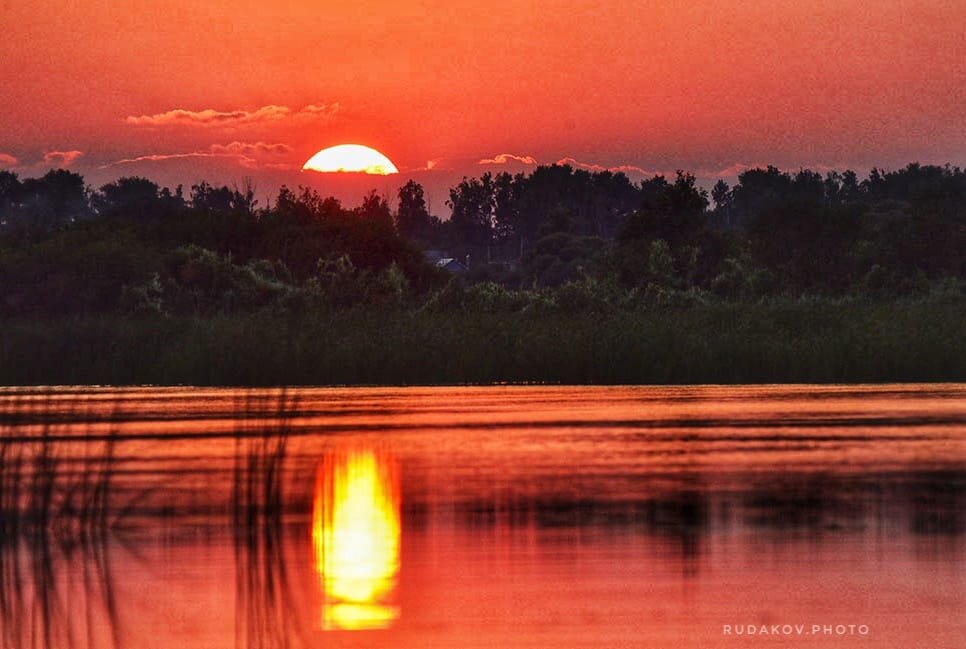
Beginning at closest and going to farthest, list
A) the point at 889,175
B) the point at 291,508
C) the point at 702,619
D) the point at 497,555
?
the point at 702,619 → the point at 497,555 → the point at 291,508 → the point at 889,175

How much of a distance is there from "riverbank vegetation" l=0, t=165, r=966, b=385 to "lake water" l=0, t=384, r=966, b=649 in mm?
9207

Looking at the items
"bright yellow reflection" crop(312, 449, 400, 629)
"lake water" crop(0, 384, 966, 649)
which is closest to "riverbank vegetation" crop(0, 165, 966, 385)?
"lake water" crop(0, 384, 966, 649)

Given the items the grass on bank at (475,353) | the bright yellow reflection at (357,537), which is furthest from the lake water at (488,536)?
the grass on bank at (475,353)

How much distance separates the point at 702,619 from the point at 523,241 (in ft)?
498

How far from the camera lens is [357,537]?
55.9 feet

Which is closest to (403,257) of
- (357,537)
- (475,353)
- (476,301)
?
(476,301)

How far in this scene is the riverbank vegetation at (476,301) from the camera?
38062 mm

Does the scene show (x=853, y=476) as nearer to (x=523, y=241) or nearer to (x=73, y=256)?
(x=73, y=256)

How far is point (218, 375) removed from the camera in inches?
1465

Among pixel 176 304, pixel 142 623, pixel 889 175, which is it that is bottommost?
pixel 142 623

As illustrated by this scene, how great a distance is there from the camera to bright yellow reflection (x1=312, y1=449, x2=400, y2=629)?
13240 mm

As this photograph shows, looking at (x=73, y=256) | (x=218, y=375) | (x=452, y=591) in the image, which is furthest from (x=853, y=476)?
(x=73, y=256)

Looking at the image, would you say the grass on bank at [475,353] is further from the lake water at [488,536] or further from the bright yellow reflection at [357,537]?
the bright yellow reflection at [357,537]

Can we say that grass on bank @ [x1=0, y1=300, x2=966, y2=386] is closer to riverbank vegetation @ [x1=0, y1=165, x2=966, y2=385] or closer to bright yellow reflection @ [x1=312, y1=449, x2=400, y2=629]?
riverbank vegetation @ [x1=0, y1=165, x2=966, y2=385]
